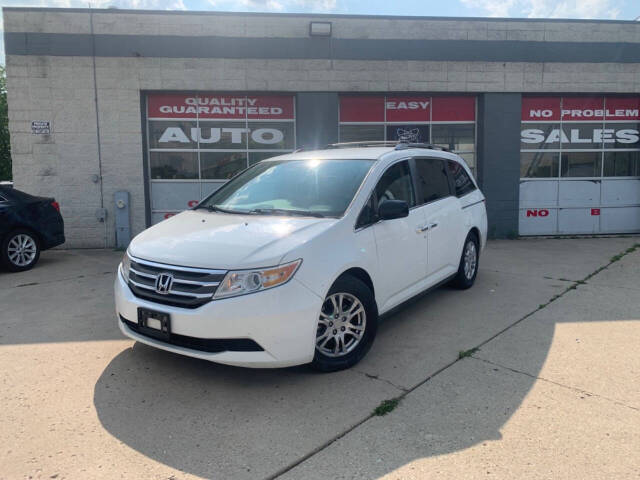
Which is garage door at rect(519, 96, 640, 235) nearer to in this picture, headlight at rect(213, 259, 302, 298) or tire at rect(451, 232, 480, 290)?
tire at rect(451, 232, 480, 290)

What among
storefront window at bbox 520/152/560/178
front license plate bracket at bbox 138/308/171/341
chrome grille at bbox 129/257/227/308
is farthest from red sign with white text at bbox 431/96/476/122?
front license plate bracket at bbox 138/308/171/341

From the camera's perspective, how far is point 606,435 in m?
3.08

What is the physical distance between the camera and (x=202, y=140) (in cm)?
1081

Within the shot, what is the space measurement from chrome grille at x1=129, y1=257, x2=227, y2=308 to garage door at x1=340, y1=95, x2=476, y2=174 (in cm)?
801

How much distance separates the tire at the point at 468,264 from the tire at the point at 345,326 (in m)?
2.43

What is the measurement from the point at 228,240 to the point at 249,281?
48 centimetres

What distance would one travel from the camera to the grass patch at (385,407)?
3364 mm

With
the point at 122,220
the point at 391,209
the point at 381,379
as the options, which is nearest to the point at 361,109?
the point at 122,220

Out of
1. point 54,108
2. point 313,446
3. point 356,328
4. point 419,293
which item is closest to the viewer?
point 313,446

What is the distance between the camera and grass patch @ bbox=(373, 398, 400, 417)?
132 inches

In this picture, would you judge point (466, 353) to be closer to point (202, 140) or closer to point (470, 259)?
point (470, 259)

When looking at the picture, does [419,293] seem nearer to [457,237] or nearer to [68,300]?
[457,237]

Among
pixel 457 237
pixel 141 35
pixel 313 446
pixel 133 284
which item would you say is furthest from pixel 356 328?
pixel 141 35

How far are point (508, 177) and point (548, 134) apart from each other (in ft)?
4.64
